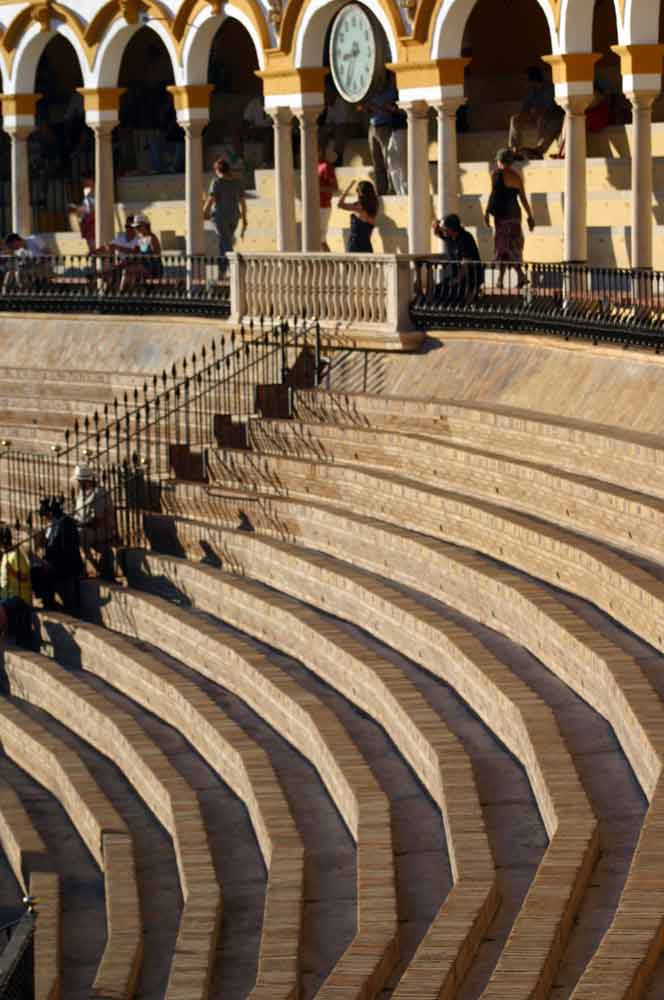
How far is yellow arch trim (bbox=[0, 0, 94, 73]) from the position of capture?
30.8m

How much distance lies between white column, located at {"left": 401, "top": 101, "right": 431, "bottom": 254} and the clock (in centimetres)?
166

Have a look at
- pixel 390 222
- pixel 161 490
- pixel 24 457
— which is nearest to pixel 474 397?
pixel 161 490

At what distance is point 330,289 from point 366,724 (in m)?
9.31

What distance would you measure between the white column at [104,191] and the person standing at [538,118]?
5072 millimetres

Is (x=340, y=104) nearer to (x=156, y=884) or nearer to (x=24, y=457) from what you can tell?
(x=24, y=457)

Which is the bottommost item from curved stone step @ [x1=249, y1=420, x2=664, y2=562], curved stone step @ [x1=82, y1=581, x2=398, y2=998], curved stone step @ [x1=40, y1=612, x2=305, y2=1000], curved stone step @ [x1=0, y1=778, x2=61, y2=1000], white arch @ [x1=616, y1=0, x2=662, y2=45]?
curved stone step @ [x1=0, y1=778, x2=61, y2=1000]

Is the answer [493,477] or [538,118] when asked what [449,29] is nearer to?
[538,118]

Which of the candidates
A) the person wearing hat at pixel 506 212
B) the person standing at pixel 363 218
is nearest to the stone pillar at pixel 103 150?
the person standing at pixel 363 218

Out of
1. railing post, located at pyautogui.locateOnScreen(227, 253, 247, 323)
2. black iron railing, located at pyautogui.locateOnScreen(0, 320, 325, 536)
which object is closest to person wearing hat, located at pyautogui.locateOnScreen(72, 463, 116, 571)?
black iron railing, located at pyautogui.locateOnScreen(0, 320, 325, 536)

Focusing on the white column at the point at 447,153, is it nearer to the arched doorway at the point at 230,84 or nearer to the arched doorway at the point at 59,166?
the arched doorway at the point at 230,84

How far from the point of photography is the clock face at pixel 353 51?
2706 cm

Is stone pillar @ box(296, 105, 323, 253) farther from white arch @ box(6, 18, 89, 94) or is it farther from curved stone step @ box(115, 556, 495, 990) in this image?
curved stone step @ box(115, 556, 495, 990)

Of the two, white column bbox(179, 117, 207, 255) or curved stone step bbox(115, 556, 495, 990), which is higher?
white column bbox(179, 117, 207, 255)

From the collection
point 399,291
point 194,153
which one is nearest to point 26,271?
point 194,153
